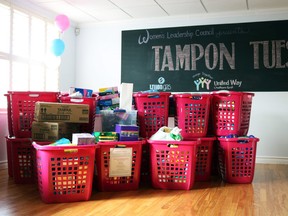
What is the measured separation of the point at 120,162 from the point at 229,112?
47.5 inches

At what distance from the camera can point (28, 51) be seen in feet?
14.4

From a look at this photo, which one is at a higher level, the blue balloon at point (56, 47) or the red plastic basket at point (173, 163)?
the blue balloon at point (56, 47)

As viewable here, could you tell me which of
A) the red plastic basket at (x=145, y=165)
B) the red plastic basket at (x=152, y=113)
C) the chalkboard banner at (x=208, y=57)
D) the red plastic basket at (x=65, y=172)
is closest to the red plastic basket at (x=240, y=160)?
the red plastic basket at (x=152, y=113)

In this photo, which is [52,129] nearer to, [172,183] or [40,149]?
[40,149]

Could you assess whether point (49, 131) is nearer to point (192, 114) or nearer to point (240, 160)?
point (192, 114)

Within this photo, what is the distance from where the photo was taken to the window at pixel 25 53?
3.99 m

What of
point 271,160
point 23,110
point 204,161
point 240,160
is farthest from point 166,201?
point 271,160

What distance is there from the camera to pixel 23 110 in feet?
10.3

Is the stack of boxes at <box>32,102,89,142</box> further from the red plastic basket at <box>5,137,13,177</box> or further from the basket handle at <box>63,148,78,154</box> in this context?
the red plastic basket at <box>5,137,13,177</box>

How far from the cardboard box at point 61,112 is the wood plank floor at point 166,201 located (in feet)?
2.05

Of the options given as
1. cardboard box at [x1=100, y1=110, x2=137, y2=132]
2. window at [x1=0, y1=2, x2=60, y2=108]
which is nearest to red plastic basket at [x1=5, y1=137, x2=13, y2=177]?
window at [x1=0, y1=2, x2=60, y2=108]

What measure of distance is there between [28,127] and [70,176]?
2.95ft

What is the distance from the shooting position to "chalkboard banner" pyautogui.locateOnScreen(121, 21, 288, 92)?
4.65m

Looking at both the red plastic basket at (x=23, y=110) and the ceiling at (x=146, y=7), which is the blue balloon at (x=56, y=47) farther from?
the red plastic basket at (x=23, y=110)
